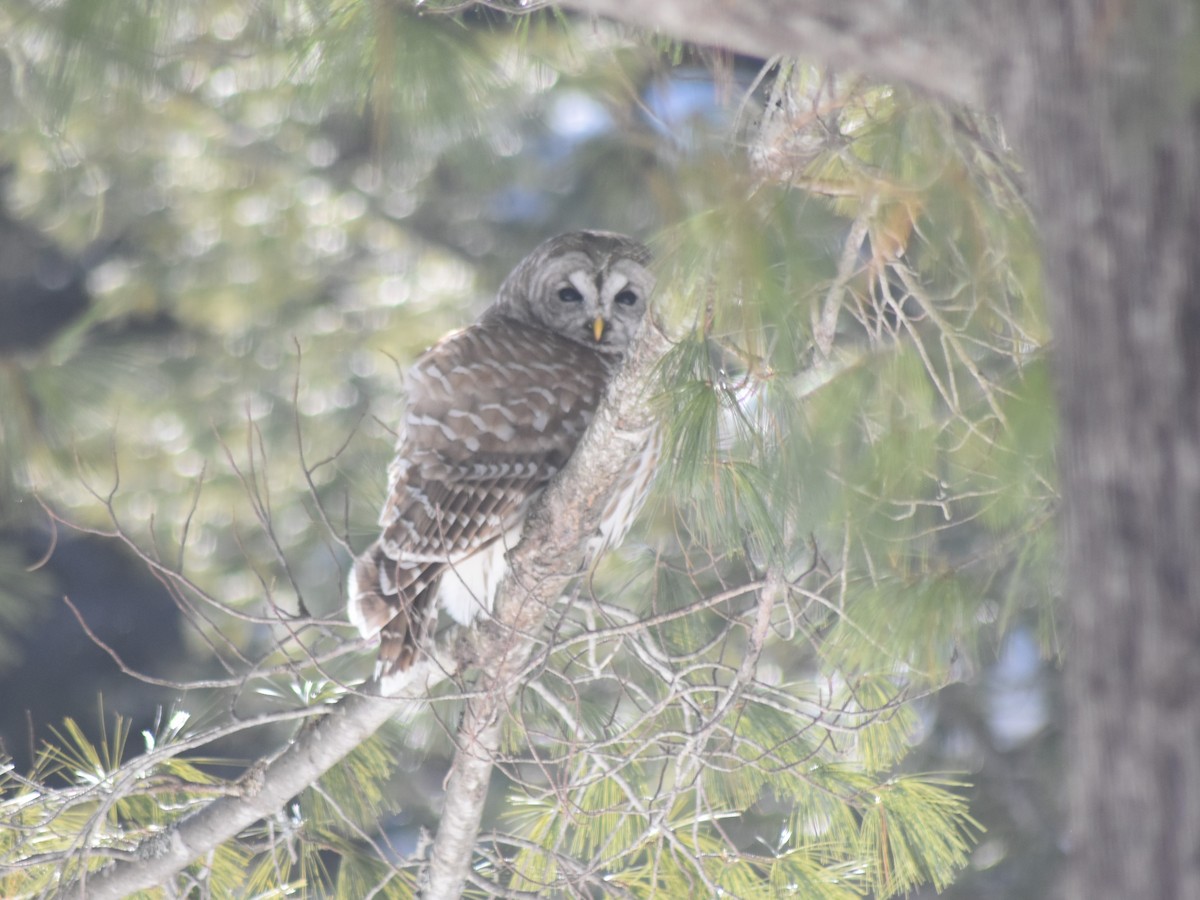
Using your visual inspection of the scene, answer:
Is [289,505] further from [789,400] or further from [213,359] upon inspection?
[789,400]

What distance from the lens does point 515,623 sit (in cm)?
290

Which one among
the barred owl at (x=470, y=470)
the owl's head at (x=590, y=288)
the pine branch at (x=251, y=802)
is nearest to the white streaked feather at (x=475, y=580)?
the barred owl at (x=470, y=470)

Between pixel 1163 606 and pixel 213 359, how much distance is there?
6.68m

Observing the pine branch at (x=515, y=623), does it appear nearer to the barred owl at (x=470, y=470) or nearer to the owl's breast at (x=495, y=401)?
the barred owl at (x=470, y=470)

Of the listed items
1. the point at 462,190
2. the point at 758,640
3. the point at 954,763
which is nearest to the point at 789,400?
the point at 758,640

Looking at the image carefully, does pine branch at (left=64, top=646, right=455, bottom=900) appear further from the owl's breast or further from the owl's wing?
the owl's breast

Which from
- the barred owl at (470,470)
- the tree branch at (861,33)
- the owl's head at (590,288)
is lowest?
the barred owl at (470,470)

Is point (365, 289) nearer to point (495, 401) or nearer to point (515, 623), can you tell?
point (495, 401)

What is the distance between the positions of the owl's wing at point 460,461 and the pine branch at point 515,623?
0.19 m

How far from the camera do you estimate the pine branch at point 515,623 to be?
9.26 feet

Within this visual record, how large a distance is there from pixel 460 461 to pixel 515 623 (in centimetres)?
64

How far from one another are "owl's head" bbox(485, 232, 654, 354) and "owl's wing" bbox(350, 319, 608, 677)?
0.31 m

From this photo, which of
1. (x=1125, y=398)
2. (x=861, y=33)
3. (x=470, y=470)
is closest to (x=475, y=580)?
(x=470, y=470)

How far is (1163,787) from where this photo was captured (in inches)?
43.0
